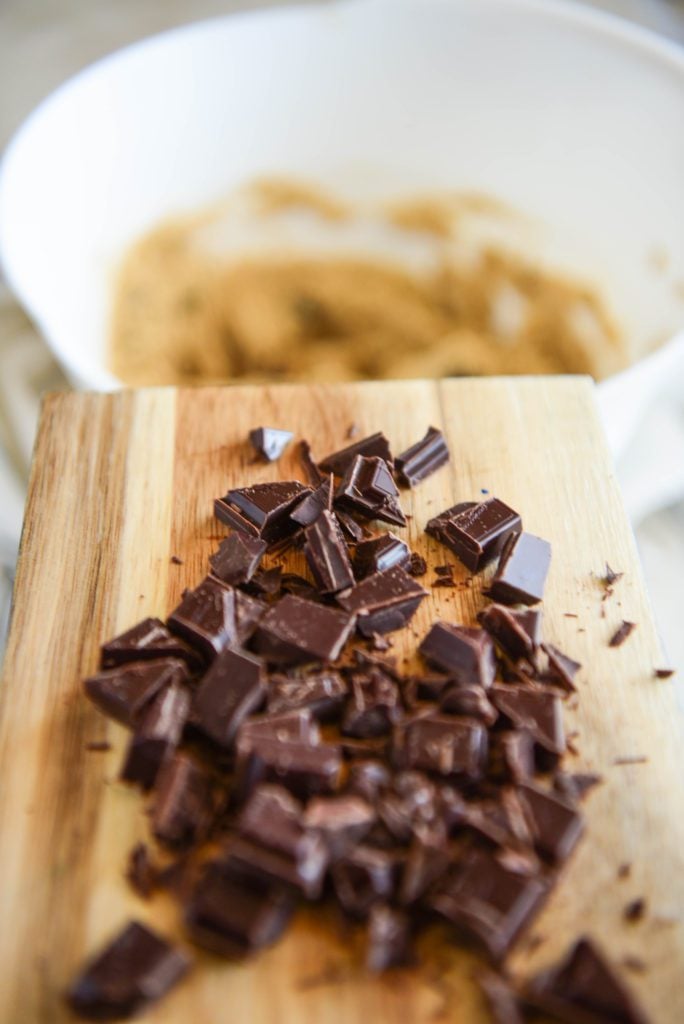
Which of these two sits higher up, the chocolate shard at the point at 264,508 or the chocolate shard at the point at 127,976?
the chocolate shard at the point at 264,508

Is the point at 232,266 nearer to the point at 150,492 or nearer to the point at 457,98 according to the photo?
the point at 457,98

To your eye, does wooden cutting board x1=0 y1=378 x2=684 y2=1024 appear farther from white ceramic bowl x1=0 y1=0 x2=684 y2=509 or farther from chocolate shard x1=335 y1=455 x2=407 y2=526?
white ceramic bowl x1=0 y1=0 x2=684 y2=509

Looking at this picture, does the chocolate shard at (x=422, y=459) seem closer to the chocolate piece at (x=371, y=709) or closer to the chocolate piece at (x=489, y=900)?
the chocolate piece at (x=371, y=709)

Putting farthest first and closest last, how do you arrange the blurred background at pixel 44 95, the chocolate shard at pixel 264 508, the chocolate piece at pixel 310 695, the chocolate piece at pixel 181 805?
1. the blurred background at pixel 44 95
2. the chocolate shard at pixel 264 508
3. the chocolate piece at pixel 310 695
4. the chocolate piece at pixel 181 805

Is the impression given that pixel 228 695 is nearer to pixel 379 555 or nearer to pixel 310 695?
pixel 310 695

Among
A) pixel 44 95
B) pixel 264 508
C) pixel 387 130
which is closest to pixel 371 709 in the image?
pixel 264 508

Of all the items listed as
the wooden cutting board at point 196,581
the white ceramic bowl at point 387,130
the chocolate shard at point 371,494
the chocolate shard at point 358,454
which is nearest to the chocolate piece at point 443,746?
the wooden cutting board at point 196,581

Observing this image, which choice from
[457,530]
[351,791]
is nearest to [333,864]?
[351,791]
